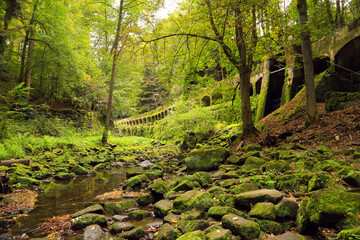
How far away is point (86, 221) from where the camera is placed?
3.37m

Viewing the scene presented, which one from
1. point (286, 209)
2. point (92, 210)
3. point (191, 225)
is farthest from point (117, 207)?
point (286, 209)

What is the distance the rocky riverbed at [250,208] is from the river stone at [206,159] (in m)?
1.02

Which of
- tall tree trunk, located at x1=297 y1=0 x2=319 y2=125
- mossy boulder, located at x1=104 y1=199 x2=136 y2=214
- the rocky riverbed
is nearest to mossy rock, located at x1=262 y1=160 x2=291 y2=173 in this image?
the rocky riverbed

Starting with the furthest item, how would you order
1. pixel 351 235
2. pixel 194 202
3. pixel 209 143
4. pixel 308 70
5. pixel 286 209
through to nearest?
pixel 209 143 → pixel 308 70 → pixel 194 202 → pixel 286 209 → pixel 351 235

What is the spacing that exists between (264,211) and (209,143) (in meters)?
9.09

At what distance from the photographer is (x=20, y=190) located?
5.50m

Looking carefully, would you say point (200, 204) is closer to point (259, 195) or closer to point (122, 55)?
point (259, 195)

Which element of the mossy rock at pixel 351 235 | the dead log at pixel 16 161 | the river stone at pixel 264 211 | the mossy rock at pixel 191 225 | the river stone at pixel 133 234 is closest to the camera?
the mossy rock at pixel 351 235

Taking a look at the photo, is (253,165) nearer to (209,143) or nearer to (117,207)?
(117,207)

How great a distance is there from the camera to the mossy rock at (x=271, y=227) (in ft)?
7.83

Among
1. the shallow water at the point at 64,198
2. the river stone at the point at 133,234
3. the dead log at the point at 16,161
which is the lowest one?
the shallow water at the point at 64,198

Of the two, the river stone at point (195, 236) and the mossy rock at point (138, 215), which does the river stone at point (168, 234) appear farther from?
the mossy rock at point (138, 215)

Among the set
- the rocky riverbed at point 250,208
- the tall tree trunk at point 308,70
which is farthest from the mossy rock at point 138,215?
the tall tree trunk at point 308,70

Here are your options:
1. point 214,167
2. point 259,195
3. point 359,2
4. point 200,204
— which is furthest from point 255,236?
point 359,2
